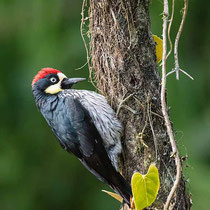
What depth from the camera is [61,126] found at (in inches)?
145

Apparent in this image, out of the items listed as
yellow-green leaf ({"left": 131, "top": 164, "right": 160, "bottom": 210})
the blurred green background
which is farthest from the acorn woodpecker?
the blurred green background

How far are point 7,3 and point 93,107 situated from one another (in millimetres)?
2496

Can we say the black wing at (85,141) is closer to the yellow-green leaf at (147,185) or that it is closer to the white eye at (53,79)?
the white eye at (53,79)

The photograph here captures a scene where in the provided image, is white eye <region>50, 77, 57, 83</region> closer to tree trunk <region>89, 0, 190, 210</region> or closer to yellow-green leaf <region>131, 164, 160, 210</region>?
tree trunk <region>89, 0, 190, 210</region>

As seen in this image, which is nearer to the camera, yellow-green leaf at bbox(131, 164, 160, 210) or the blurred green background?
yellow-green leaf at bbox(131, 164, 160, 210)

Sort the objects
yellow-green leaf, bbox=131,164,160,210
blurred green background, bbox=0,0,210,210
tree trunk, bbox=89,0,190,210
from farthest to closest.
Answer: blurred green background, bbox=0,0,210,210 < tree trunk, bbox=89,0,190,210 < yellow-green leaf, bbox=131,164,160,210

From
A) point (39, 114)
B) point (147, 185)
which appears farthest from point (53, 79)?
point (39, 114)

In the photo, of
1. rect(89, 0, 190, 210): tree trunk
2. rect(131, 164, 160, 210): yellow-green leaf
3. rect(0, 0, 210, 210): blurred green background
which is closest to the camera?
rect(131, 164, 160, 210): yellow-green leaf

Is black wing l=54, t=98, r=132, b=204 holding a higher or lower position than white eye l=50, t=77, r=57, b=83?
lower

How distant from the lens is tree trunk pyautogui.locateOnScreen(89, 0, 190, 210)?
3.37 meters

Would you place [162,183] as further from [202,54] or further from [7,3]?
[7,3]

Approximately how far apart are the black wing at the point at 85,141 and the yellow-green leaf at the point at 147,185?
0.66 metres

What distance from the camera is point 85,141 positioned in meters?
3.61

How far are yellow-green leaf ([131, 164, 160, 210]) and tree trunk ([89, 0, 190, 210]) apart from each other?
47 centimetres
